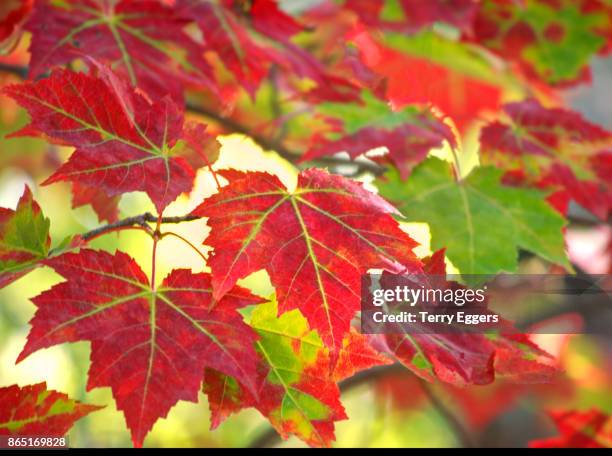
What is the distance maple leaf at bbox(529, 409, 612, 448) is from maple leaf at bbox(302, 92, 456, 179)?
433 millimetres

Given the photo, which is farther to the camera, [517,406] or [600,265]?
[517,406]

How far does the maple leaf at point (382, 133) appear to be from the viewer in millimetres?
850

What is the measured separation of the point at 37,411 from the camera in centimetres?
63

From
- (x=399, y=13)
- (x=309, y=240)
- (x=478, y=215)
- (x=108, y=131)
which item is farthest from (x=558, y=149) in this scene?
(x=108, y=131)

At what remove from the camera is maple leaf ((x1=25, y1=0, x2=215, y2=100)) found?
85 centimetres

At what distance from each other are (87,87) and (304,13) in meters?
0.88

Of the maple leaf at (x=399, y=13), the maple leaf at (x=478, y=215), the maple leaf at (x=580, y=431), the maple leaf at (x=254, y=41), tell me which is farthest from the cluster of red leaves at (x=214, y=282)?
the maple leaf at (x=399, y=13)

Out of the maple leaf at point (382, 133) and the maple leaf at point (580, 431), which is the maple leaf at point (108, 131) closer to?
the maple leaf at point (382, 133)

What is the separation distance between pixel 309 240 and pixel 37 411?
10.1 inches

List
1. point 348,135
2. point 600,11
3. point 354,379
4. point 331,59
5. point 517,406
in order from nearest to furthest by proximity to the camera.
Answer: point 348,135 → point 354,379 → point 600,11 → point 331,59 → point 517,406

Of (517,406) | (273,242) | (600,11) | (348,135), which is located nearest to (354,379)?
(348,135)

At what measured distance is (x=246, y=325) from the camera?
609 mm

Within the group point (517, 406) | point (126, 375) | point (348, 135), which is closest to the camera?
point (126, 375)

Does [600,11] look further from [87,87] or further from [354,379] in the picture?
[87,87]
